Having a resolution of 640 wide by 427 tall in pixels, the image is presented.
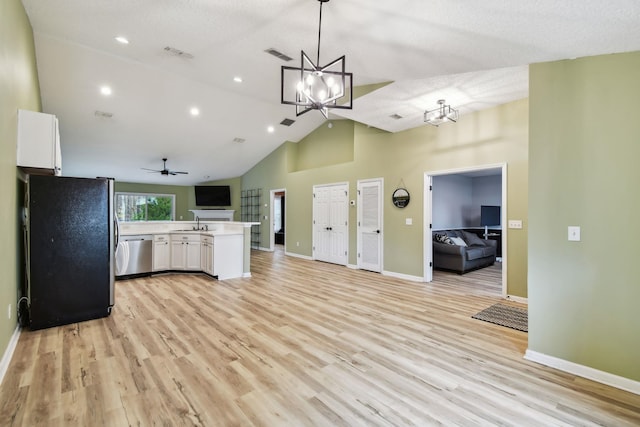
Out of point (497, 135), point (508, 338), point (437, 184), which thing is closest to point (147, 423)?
point (508, 338)

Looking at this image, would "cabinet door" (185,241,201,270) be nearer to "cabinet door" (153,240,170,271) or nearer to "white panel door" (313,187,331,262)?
"cabinet door" (153,240,170,271)

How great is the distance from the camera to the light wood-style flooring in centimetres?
177

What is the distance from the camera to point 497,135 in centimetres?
447

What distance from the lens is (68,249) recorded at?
318cm

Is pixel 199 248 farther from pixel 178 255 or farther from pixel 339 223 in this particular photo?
pixel 339 223

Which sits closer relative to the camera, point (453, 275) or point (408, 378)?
point (408, 378)

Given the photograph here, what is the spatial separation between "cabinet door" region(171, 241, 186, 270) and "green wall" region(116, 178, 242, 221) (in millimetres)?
5253

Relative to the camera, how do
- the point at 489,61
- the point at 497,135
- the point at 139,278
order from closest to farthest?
the point at 489,61 < the point at 497,135 < the point at 139,278

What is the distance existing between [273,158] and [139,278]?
17.5ft

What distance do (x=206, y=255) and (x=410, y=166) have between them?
434cm

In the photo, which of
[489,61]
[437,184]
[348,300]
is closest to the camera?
[489,61]

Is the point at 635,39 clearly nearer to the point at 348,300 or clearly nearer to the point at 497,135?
the point at 497,135

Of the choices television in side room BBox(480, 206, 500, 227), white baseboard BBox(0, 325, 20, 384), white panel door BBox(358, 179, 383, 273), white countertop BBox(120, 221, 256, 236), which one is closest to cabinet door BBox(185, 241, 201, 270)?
white countertop BBox(120, 221, 256, 236)

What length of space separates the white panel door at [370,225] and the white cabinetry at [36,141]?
201 inches
